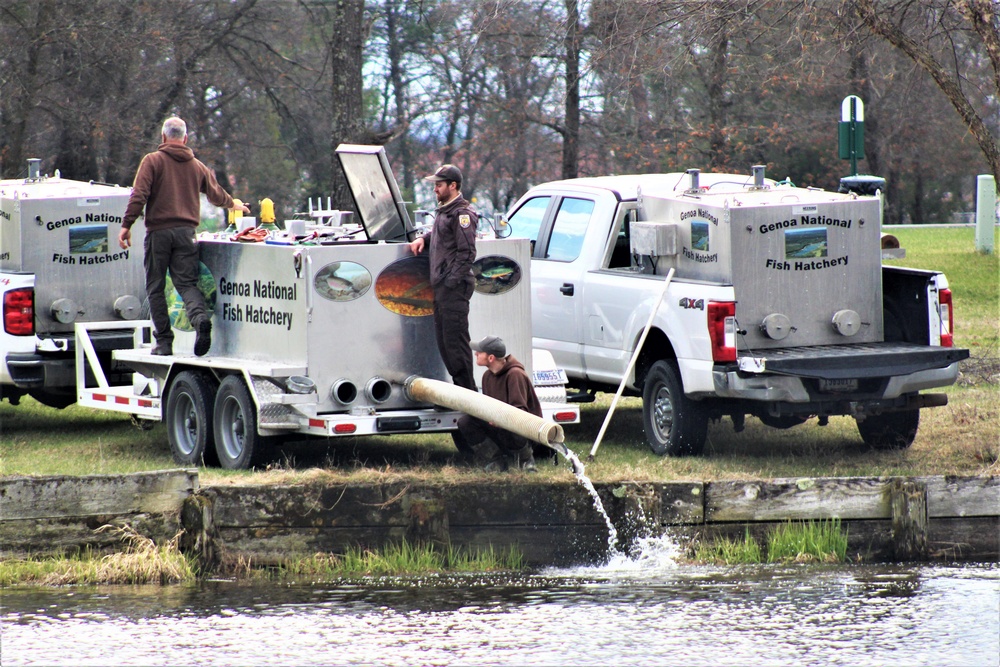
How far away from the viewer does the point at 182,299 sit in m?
10.5

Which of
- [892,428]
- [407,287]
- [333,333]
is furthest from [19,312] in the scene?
[892,428]

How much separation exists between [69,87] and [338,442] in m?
13.9

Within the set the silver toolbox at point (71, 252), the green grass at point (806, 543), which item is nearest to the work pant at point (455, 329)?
the green grass at point (806, 543)

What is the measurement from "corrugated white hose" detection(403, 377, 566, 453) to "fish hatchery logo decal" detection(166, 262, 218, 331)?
182 cm

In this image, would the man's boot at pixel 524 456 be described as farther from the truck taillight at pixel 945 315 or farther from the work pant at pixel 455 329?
the truck taillight at pixel 945 315

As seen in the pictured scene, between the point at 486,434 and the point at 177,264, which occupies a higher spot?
the point at 177,264

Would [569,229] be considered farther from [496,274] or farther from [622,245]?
[496,274]

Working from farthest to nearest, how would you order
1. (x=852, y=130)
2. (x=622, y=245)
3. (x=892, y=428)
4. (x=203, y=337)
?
1. (x=852, y=130)
2. (x=622, y=245)
3. (x=892, y=428)
4. (x=203, y=337)

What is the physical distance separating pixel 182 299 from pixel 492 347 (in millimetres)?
2513

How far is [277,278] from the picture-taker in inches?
384

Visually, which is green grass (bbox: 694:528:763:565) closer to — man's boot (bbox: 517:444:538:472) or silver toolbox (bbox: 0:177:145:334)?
man's boot (bbox: 517:444:538:472)

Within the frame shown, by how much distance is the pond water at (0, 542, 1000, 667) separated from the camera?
694 cm

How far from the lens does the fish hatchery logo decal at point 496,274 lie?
10.0 m

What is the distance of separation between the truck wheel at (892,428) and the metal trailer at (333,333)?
251 cm
